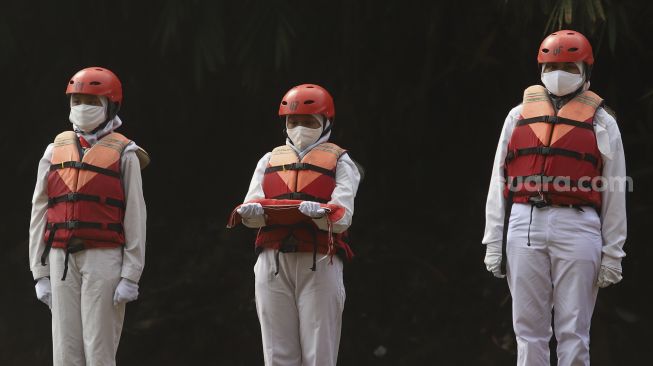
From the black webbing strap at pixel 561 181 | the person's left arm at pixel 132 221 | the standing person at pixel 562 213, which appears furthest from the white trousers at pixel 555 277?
the person's left arm at pixel 132 221

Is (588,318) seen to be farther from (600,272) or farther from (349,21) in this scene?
(349,21)

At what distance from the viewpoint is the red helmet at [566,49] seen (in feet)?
19.5

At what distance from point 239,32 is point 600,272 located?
12.0ft

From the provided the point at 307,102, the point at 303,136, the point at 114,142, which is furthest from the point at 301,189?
the point at 114,142

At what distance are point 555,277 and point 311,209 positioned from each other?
1202 mm

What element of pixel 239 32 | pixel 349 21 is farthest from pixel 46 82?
pixel 349 21

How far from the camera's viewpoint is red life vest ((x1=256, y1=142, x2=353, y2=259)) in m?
6.04

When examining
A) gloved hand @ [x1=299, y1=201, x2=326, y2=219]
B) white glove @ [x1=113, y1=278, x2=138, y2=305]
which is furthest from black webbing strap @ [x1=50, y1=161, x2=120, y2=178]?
gloved hand @ [x1=299, y1=201, x2=326, y2=219]

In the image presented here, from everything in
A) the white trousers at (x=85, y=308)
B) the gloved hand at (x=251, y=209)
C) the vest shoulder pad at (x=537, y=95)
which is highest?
the vest shoulder pad at (x=537, y=95)

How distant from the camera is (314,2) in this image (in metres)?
8.94

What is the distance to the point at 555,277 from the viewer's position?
19.3ft

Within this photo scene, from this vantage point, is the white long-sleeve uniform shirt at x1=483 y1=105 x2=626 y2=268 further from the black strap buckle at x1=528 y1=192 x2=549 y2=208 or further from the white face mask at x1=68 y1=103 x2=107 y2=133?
the white face mask at x1=68 y1=103 x2=107 y2=133

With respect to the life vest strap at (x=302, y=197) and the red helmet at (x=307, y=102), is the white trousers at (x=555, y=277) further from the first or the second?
the red helmet at (x=307, y=102)

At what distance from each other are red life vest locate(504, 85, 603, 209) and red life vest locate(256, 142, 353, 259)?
0.88m
